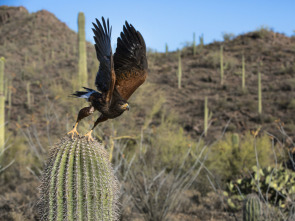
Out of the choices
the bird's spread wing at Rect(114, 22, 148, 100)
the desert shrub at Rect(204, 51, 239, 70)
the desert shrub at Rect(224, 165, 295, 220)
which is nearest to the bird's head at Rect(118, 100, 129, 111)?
the bird's spread wing at Rect(114, 22, 148, 100)

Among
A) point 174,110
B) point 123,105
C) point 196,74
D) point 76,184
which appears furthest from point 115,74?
point 196,74

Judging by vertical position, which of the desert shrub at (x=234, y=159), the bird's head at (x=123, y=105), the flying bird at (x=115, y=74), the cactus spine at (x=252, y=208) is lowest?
the desert shrub at (x=234, y=159)

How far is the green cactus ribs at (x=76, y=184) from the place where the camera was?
248 centimetres

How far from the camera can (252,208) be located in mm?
5148

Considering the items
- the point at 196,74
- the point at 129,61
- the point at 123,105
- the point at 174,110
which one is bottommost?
the point at 174,110

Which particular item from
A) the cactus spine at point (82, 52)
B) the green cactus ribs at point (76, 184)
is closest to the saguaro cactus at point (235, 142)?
the cactus spine at point (82, 52)

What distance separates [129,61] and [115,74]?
0.19 metres

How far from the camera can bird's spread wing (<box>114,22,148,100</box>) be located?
9.29 feet

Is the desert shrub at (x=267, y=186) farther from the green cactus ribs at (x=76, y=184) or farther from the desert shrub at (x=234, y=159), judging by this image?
the green cactus ribs at (x=76, y=184)

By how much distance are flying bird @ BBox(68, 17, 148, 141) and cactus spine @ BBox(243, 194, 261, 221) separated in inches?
127

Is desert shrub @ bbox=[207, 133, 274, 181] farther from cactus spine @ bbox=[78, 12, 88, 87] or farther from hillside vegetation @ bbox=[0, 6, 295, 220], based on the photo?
cactus spine @ bbox=[78, 12, 88, 87]

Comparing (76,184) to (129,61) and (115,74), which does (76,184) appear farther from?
(129,61)

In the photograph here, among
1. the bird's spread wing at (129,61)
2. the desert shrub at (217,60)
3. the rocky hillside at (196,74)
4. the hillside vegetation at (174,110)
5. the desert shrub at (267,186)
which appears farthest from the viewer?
the desert shrub at (217,60)

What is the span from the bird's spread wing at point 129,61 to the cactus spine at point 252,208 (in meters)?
3.23
